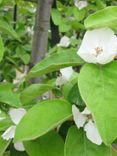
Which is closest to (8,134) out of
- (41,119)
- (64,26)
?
(41,119)

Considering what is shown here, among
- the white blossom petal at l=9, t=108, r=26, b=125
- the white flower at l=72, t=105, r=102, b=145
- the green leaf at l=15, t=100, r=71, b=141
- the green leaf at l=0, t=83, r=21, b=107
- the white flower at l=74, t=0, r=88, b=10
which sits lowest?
the white flower at l=74, t=0, r=88, b=10

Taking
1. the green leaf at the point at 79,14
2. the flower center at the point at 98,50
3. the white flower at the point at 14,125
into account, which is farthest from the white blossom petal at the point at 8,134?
the green leaf at the point at 79,14

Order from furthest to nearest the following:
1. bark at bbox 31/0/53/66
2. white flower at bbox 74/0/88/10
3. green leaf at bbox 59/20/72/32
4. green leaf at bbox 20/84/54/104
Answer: green leaf at bbox 59/20/72/32
white flower at bbox 74/0/88/10
bark at bbox 31/0/53/66
green leaf at bbox 20/84/54/104

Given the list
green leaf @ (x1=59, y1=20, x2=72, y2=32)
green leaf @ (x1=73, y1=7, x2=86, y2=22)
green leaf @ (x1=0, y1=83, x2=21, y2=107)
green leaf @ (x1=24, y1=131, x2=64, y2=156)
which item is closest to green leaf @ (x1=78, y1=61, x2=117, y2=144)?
green leaf @ (x1=24, y1=131, x2=64, y2=156)

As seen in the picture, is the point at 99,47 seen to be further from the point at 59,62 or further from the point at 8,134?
the point at 8,134

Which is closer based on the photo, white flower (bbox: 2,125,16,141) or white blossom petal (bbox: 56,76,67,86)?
white flower (bbox: 2,125,16,141)

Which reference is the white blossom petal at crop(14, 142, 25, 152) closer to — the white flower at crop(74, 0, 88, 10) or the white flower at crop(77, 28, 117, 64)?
the white flower at crop(77, 28, 117, 64)
